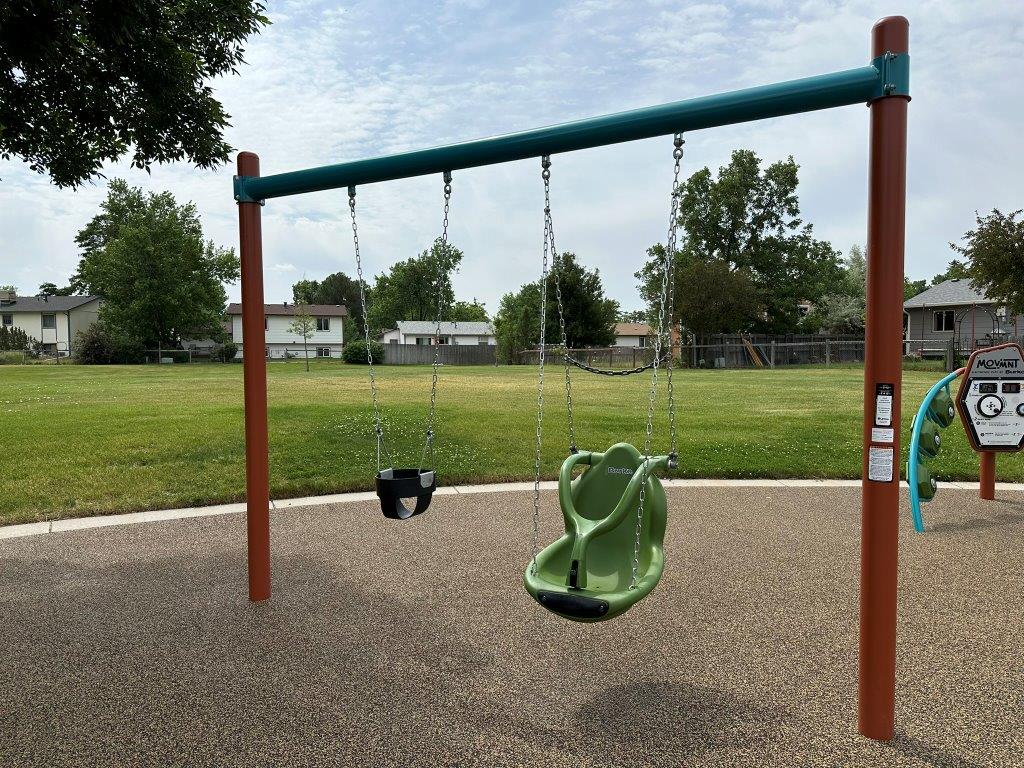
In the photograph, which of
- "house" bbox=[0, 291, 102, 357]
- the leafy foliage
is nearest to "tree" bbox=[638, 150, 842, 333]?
"house" bbox=[0, 291, 102, 357]

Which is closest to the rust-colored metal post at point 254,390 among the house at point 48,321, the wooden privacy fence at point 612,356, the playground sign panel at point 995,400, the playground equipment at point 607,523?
the playground equipment at point 607,523

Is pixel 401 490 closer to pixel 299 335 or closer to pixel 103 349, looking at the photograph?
pixel 103 349

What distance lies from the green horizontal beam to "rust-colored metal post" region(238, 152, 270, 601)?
144mm

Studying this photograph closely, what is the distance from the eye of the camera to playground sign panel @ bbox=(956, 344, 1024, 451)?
610 cm

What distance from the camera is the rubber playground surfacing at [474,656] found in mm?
2641

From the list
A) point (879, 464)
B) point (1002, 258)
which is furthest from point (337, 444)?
point (1002, 258)

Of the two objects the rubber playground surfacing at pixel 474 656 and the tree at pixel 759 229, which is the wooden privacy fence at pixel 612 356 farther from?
the rubber playground surfacing at pixel 474 656

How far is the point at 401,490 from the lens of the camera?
375cm

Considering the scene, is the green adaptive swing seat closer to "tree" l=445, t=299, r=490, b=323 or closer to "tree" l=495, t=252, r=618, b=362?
"tree" l=495, t=252, r=618, b=362

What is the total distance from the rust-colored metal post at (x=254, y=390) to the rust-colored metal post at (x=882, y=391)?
3054 mm

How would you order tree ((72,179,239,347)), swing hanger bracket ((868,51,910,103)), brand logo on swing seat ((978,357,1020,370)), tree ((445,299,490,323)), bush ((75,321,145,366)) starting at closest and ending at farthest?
1. swing hanger bracket ((868,51,910,103))
2. brand logo on swing seat ((978,357,1020,370))
3. bush ((75,321,145,366))
4. tree ((72,179,239,347))
5. tree ((445,299,490,323))

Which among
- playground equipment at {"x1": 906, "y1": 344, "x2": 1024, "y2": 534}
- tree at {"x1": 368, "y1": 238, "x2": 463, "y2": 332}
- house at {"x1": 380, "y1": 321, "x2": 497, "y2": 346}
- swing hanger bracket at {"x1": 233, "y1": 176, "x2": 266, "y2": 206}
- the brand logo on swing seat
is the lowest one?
playground equipment at {"x1": 906, "y1": 344, "x2": 1024, "y2": 534}

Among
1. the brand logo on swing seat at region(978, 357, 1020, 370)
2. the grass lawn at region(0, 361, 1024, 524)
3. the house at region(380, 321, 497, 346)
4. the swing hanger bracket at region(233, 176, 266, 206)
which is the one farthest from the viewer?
the house at region(380, 321, 497, 346)

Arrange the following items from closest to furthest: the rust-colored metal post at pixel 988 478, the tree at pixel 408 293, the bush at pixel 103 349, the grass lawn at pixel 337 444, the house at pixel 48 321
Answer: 1. the rust-colored metal post at pixel 988 478
2. the grass lawn at pixel 337 444
3. the bush at pixel 103 349
4. the house at pixel 48 321
5. the tree at pixel 408 293
